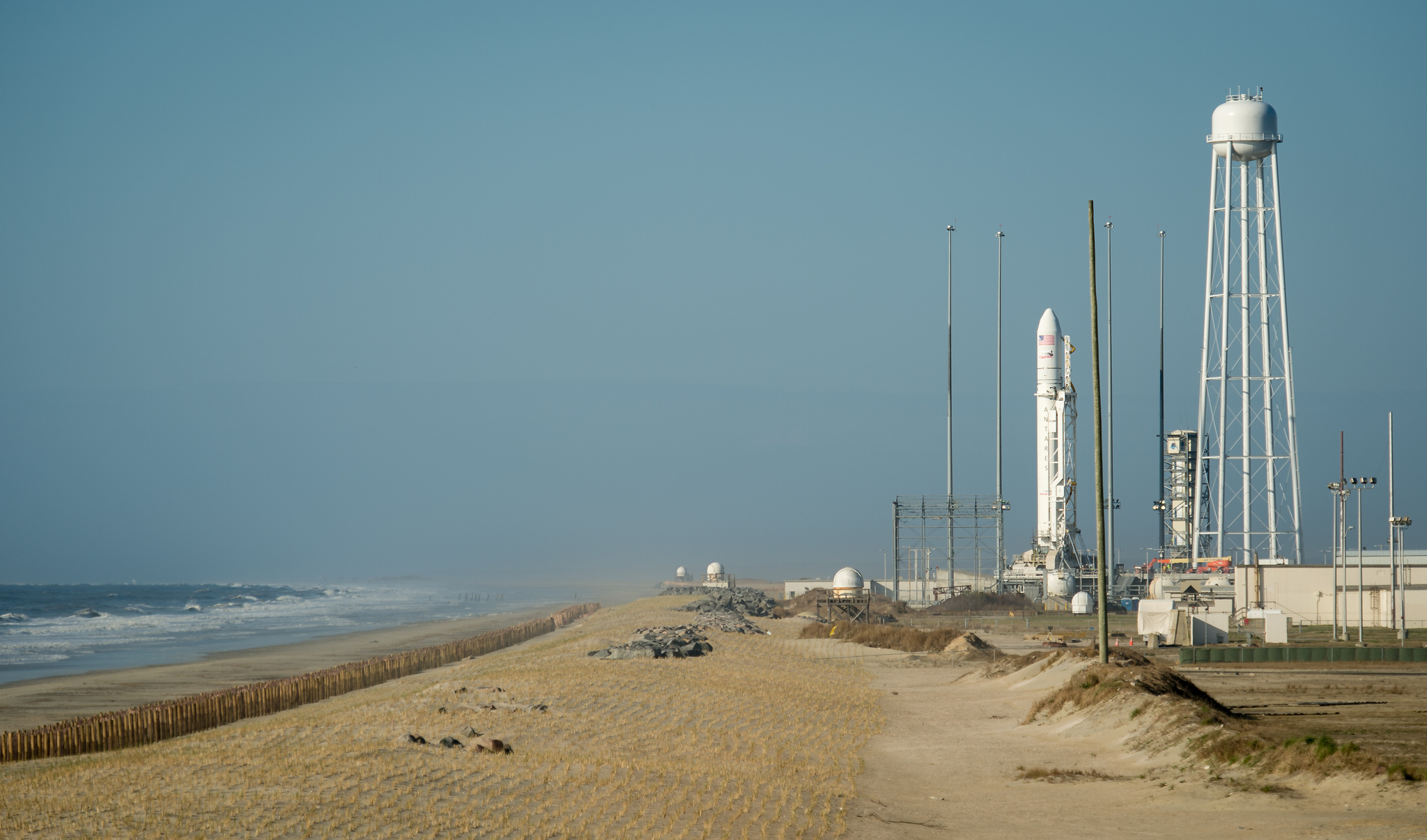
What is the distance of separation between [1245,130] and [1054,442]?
27.4 metres

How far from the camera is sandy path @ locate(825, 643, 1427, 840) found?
14141mm

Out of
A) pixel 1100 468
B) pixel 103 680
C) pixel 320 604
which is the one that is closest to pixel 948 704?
pixel 1100 468

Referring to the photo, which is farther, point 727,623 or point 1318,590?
point 727,623

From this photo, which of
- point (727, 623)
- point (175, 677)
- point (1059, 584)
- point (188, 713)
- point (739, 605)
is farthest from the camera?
point (739, 605)

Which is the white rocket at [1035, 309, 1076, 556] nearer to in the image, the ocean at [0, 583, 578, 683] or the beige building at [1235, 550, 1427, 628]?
the beige building at [1235, 550, 1427, 628]

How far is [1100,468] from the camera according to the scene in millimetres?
26188

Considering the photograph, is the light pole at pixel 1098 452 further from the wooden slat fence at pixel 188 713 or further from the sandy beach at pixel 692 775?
the wooden slat fence at pixel 188 713

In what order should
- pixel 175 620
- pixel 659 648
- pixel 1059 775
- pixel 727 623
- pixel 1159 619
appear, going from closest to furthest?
pixel 1059 775, pixel 659 648, pixel 1159 619, pixel 727 623, pixel 175 620

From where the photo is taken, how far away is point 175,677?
152 ft

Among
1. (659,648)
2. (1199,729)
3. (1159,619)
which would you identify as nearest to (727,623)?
(659,648)

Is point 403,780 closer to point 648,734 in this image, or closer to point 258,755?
point 258,755

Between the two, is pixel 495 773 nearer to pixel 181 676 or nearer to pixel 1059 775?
pixel 1059 775

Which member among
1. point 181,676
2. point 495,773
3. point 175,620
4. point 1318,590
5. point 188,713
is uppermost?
point 495,773

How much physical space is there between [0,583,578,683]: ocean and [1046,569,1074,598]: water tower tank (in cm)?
4913
